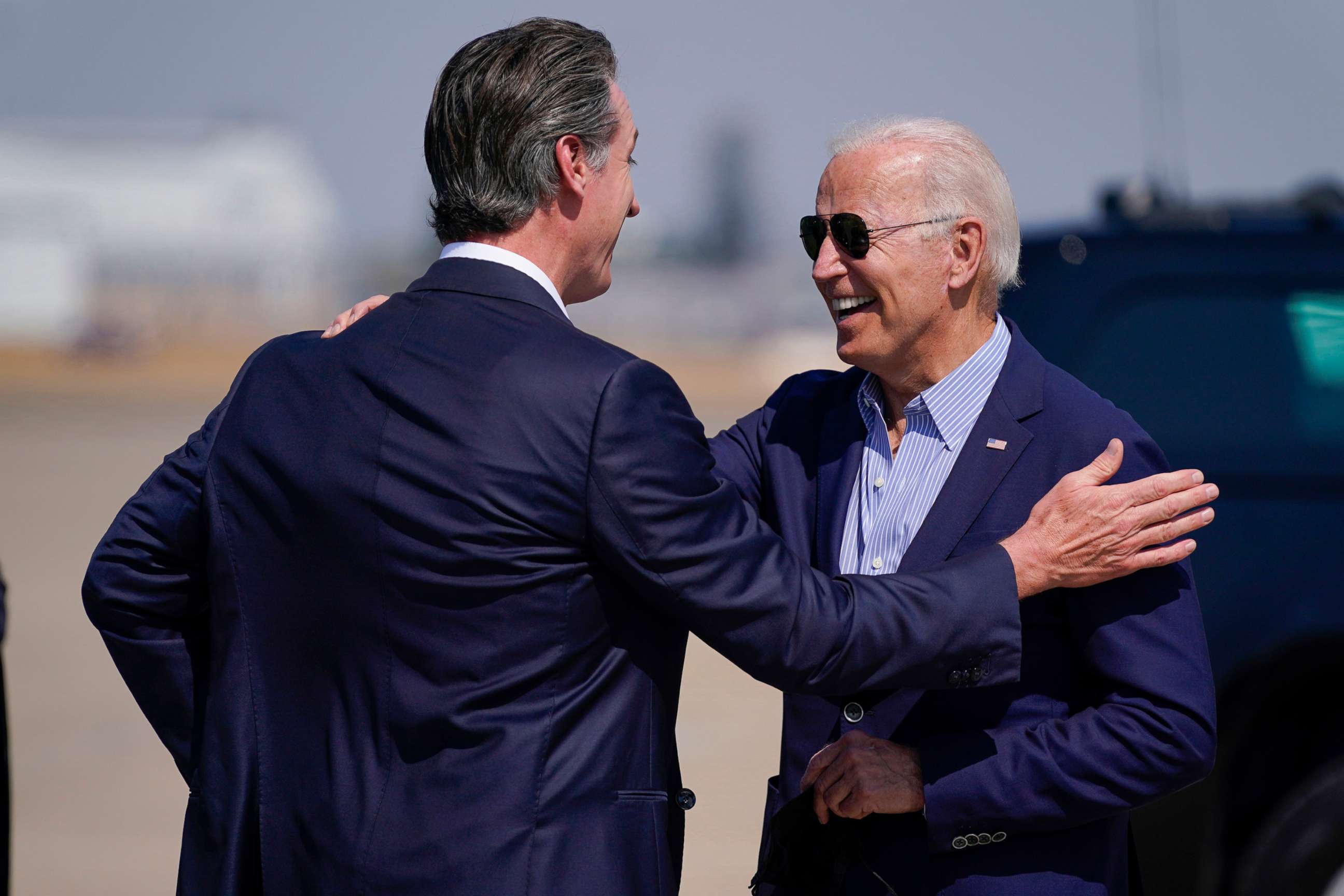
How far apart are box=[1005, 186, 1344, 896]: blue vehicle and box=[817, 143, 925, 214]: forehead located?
4.87 feet

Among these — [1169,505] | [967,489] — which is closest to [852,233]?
[967,489]

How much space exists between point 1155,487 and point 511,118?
107cm

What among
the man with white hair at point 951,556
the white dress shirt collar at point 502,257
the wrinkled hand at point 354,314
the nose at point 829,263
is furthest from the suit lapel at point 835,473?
the wrinkled hand at point 354,314

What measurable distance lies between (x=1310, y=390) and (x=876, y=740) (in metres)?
2.08

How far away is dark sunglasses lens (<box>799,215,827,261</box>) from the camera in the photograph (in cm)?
242

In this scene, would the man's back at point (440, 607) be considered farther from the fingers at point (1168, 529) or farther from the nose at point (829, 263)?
the fingers at point (1168, 529)

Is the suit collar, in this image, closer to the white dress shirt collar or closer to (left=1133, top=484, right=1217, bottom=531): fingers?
the white dress shirt collar

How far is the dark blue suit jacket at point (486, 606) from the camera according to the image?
190cm

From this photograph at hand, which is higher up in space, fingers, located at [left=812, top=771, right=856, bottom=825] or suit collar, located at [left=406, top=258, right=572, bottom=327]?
suit collar, located at [left=406, top=258, right=572, bottom=327]

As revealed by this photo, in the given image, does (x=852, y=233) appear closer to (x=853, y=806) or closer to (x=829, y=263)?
(x=829, y=263)

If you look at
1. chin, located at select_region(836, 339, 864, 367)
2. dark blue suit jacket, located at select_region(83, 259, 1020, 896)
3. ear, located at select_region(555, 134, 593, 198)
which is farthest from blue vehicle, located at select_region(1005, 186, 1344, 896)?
ear, located at select_region(555, 134, 593, 198)

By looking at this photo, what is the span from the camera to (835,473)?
2.45 meters

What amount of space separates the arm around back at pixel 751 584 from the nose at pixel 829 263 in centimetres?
50

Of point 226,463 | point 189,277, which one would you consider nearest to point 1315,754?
point 226,463
